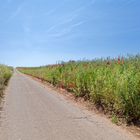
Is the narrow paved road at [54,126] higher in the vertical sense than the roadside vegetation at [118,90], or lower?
lower

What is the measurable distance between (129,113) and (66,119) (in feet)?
6.76

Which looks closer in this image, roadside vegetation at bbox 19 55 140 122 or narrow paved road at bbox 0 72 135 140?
narrow paved road at bbox 0 72 135 140

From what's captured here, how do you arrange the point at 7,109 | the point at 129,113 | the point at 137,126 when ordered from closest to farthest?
the point at 137,126
the point at 129,113
the point at 7,109

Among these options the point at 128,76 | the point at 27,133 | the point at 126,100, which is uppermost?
the point at 128,76

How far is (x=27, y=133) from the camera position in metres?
8.52

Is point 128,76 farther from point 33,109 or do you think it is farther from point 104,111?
point 33,109

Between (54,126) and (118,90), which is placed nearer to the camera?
(54,126)

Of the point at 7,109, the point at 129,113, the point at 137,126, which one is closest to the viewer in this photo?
the point at 137,126

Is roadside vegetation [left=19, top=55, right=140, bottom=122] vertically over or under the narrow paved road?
over

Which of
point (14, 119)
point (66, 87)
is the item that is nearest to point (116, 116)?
point (14, 119)

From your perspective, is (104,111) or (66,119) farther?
(104,111)

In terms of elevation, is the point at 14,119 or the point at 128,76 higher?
the point at 128,76

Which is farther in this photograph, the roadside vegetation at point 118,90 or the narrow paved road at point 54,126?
the roadside vegetation at point 118,90

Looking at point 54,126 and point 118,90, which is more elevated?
point 118,90
